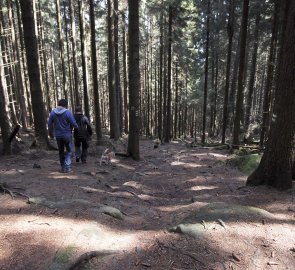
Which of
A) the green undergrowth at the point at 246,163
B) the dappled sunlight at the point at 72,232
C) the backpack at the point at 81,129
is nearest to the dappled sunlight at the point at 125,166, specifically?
the backpack at the point at 81,129

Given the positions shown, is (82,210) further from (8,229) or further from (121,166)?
(121,166)

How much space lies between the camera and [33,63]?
11312mm

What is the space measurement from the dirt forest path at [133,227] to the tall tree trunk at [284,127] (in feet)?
1.34

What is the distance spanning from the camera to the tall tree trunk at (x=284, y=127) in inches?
265

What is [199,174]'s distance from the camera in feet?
36.9

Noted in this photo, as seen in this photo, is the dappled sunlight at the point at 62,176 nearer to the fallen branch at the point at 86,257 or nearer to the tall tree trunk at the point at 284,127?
the fallen branch at the point at 86,257

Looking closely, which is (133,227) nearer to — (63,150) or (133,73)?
(63,150)

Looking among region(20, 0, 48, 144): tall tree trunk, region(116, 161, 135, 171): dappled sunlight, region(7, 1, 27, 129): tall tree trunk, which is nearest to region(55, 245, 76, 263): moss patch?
region(116, 161, 135, 171): dappled sunlight

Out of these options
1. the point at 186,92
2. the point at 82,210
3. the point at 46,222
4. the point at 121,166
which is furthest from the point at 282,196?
the point at 186,92

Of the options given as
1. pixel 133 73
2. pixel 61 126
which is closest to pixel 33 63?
pixel 133 73

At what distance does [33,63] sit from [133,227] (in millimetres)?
8495

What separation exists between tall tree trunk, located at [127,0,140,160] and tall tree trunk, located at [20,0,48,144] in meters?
3.64

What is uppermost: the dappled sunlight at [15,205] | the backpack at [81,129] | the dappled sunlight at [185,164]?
the backpack at [81,129]

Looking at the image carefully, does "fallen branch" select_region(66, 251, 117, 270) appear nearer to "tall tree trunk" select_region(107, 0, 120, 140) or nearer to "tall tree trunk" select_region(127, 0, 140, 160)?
"tall tree trunk" select_region(127, 0, 140, 160)
